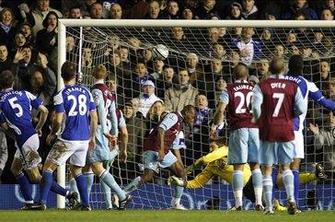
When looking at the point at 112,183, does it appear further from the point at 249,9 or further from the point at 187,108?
the point at 249,9

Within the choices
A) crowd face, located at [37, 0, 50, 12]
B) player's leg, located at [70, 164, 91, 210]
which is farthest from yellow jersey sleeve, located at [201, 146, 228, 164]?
crowd face, located at [37, 0, 50, 12]

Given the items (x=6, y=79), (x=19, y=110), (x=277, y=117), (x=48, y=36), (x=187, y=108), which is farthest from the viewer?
(x=48, y=36)

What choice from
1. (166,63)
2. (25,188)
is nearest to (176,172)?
(166,63)

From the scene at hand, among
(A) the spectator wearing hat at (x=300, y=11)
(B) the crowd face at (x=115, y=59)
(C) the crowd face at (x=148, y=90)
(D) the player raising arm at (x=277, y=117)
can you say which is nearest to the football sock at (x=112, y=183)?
(D) the player raising arm at (x=277, y=117)

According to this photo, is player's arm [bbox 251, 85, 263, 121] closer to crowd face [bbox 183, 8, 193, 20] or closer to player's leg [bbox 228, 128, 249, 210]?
player's leg [bbox 228, 128, 249, 210]

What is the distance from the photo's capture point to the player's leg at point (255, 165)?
58.9 feet

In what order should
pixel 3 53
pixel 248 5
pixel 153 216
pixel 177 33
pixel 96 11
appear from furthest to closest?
pixel 248 5 < pixel 96 11 < pixel 177 33 < pixel 3 53 < pixel 153 216

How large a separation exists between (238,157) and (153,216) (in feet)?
7.56

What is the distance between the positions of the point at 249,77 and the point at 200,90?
777mm

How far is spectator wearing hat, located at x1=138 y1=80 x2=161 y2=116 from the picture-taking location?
21.2m

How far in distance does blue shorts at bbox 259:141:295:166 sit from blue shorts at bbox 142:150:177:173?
381 cm

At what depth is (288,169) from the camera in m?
17.0

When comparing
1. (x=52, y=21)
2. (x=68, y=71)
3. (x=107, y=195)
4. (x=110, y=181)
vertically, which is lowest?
(x=107, y=195)

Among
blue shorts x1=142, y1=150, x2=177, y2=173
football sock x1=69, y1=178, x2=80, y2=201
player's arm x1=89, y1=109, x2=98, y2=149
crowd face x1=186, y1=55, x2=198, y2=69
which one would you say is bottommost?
football sock x1=69, y1=178, x2=80, y2=201
